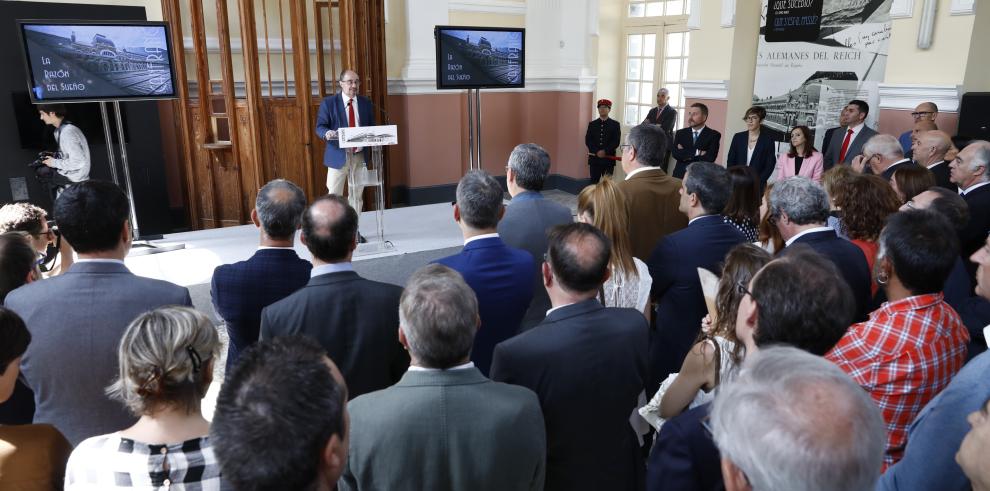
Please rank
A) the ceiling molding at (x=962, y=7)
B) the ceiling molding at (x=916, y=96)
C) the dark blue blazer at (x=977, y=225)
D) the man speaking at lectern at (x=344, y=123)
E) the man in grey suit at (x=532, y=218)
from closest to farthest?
the man in grey suit at (x=532, y=218), the dark blue blazer at (x=977, y=225), the ceiling molding at (x=962, y=7), the ceiling molding at (x=916, y=96), the man speaking at lectern at (x=344, y=123)

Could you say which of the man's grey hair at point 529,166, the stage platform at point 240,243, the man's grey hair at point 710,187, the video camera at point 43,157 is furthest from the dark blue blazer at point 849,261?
the video camera at point 43,157

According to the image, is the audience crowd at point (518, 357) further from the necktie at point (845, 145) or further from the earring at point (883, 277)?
the necktie at point (845, 145)

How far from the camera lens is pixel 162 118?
21.6 ft

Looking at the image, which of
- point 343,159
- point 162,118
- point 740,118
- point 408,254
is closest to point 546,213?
point 408,254

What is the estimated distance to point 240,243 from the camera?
5102 mm

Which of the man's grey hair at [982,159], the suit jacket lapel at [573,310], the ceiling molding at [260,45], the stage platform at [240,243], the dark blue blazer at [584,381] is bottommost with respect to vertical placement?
the stage platform at [240,243]

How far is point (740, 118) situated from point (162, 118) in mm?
6175

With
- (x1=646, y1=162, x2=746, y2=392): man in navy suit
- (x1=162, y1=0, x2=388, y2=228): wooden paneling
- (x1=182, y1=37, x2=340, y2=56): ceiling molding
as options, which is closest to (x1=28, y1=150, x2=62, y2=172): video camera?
(x1=162, y1=0, x2=388, y2=228): wooden paneling

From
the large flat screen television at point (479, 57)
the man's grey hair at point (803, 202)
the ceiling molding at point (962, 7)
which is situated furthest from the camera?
the large flat screen television at point (479, 57)

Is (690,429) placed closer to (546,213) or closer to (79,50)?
(546,213)

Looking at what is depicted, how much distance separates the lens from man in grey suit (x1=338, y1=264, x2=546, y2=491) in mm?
1318

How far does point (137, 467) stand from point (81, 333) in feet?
2.41

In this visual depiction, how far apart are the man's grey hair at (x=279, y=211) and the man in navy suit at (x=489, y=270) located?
0.57 meters

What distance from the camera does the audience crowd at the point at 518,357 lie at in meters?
0.94
